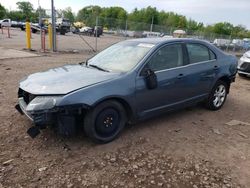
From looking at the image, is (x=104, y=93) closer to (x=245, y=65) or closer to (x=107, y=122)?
(x=107, y=122)

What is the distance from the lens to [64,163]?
337 cm

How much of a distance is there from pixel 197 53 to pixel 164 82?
49.3 inches

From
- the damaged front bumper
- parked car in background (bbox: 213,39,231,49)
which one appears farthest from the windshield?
parked car in background (bbox: 213,39,231,49)

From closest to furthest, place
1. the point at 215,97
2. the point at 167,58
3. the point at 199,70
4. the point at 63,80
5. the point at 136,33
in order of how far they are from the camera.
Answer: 1. the point at 63,80
2. the point at 167,58
3. the point at 199,70
4. the point at 215,97
5. the point at 136,33

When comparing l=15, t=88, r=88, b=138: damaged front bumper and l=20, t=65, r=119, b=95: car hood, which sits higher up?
l=20, t=65, r=119, b=95: car hood

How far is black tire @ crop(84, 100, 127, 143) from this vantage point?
3.62 meters

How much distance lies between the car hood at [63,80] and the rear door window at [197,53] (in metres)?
1.74

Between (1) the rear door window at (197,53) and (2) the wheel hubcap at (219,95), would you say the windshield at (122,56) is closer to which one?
(1) the rear door window at (197,53)

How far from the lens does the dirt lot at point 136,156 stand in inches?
123

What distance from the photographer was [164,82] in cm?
434

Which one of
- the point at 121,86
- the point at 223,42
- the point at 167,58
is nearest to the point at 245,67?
the point at 167,58

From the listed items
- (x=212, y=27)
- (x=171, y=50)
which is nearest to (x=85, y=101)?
(x=171, y=50)

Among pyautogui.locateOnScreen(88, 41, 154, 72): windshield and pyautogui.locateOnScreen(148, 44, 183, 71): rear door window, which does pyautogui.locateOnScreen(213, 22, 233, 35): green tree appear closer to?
pyautogui.locateOnScreen(148, 44, 183, 71): rear door window

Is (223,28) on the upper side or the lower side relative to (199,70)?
upper
